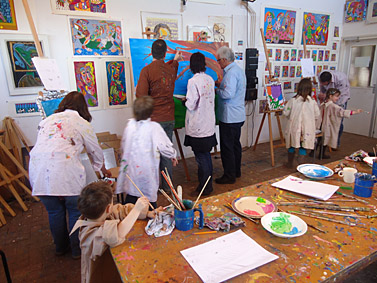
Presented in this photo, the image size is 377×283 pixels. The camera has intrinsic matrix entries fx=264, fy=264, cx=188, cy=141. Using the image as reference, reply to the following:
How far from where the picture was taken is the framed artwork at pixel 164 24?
368 cm

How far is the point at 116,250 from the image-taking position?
117cm

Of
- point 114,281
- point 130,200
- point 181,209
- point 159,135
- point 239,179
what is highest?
point 159,135

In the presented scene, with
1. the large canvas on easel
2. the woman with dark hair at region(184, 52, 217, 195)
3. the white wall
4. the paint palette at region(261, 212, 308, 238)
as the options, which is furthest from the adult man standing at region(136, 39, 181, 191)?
the paint palette at region(261, 212, 308, 238)

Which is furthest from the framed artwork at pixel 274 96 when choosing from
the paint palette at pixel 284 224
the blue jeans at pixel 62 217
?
the blue jeans at pixel 62 217

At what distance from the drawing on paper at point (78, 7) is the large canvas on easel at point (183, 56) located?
0.57m

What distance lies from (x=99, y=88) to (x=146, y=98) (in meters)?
2.10

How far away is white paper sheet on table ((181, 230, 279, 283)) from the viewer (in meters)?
1.03

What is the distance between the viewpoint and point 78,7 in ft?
10.6

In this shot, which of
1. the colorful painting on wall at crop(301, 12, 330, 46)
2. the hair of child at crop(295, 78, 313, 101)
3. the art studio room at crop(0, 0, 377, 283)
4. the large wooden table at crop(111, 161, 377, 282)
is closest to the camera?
the large wooden table at crop(111, 161, 377, 282)

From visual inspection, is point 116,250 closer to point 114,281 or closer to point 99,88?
point 114,281

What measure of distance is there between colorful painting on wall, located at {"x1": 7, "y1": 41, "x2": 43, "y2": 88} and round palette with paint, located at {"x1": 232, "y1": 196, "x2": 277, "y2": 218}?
2885mm

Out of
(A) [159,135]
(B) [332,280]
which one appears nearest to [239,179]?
(A) [159,135]

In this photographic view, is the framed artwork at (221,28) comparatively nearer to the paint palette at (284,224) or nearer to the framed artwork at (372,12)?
the framed artwork at (372,12)

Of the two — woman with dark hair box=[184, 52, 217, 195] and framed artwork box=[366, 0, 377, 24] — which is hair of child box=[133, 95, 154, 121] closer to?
woman with dark hair box=[184, 52, 217, 195]
